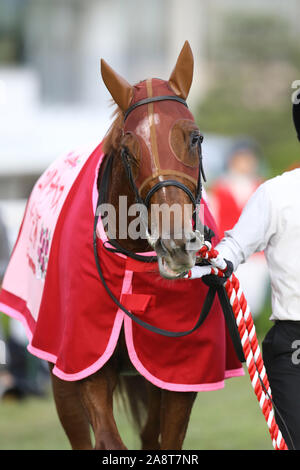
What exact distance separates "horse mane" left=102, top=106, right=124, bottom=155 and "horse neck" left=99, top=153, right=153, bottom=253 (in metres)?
0.04

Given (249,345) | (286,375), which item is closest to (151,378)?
(249,345)

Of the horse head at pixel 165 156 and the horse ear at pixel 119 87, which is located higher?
the horse ear at pixel 119 87

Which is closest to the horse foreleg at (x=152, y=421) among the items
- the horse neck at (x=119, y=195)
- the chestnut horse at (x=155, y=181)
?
the chestnut horse at (x=155, y=181)

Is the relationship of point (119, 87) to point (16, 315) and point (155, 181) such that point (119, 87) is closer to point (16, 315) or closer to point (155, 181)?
point (155, 181)

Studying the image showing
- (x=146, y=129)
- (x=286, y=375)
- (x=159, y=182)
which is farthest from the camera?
(x=286, y=375)

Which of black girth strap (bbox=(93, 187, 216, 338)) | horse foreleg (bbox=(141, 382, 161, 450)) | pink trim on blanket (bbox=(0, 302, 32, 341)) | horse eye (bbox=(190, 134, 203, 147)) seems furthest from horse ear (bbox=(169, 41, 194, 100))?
pink trim on blanket (bbox=(0, 302, 32, 341))

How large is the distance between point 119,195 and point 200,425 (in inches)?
129

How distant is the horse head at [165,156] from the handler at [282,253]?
313mm

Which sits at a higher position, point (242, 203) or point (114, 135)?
point (114, 135)

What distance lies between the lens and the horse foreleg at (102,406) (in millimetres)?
3539

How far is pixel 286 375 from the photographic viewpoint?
350 centimetres

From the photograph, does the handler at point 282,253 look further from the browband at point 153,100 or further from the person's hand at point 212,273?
the browband at point 153,100

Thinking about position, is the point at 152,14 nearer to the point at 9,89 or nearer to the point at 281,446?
the point at 9,89
